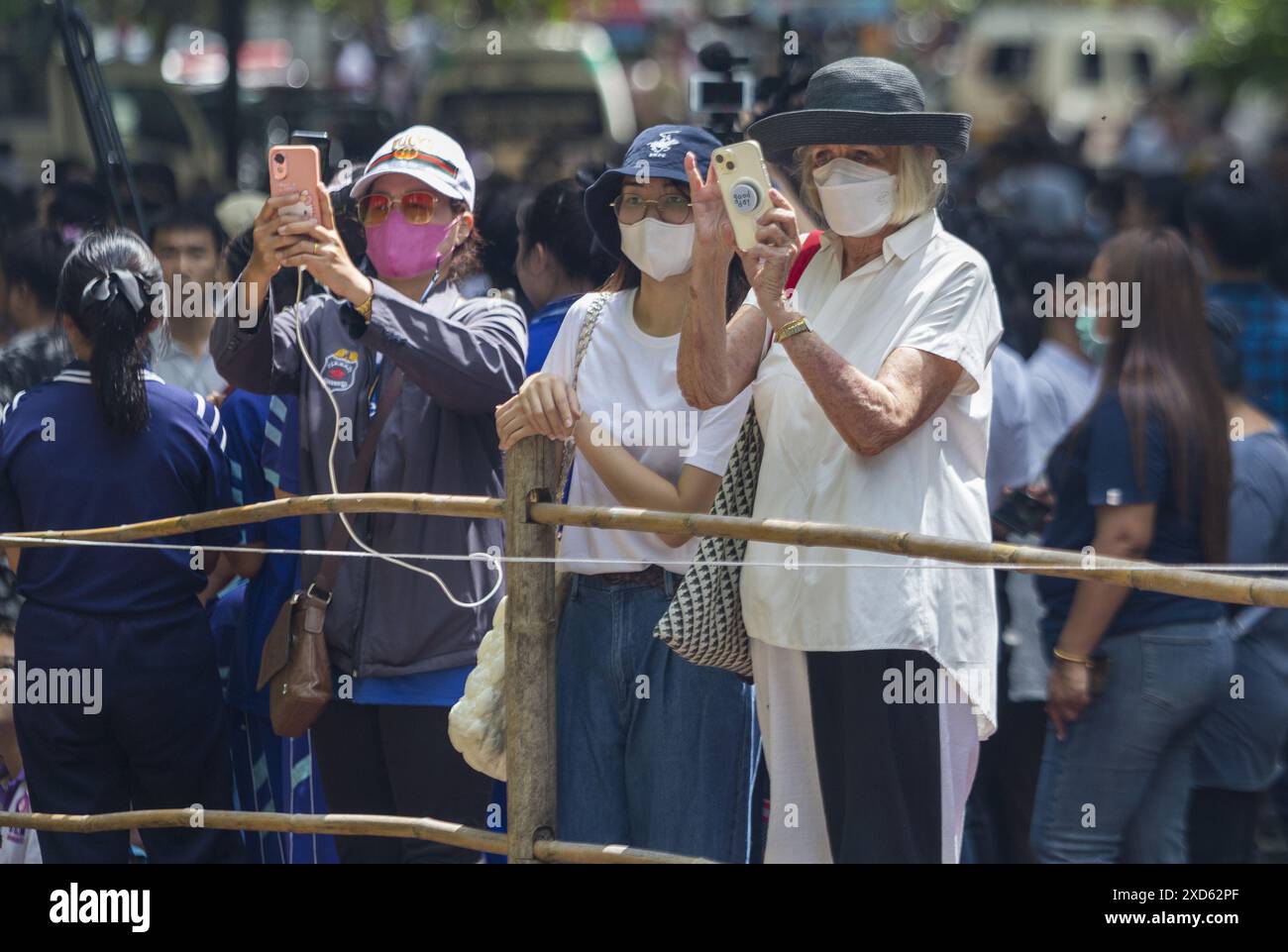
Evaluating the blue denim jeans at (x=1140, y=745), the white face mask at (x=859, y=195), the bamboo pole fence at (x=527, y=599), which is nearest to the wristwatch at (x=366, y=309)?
the bamboo pole fence at (x=527, y=599)

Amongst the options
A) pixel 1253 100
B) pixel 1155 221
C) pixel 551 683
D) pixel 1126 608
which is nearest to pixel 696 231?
pixel 551 683

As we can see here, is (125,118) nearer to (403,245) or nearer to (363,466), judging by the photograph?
(403,245)

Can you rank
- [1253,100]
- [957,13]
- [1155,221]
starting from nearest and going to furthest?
[1155,221], [1253,100], [957,13]

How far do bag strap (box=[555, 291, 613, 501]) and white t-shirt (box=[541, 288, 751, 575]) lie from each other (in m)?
0.01

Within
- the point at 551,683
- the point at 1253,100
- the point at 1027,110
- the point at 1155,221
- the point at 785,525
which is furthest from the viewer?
the point at 1253,100

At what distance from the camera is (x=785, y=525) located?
3.29 metres

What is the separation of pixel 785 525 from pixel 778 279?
0.43 meters

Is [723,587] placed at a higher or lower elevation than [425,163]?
lower

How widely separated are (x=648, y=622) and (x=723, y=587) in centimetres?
17

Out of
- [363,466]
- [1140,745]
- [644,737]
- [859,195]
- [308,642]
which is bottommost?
[1140,745]

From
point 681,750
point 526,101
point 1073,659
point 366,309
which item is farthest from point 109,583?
point 526,101

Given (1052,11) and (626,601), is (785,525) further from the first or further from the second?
(1052,11)

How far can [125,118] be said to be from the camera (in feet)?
49.8

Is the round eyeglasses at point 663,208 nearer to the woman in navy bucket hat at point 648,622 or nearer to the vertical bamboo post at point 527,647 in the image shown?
the woman in navy bucket hat at point 648,622
